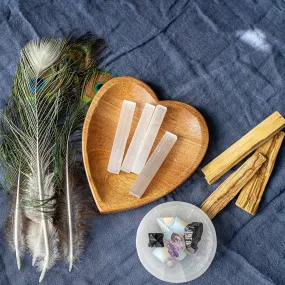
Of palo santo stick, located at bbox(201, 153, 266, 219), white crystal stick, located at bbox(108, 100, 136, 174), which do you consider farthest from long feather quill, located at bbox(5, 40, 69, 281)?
palo santo stick, located at bbox(201, 153, 266, 219)

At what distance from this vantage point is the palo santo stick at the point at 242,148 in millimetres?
1115

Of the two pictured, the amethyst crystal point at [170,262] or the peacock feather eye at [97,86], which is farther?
the peacock feather eye at [97,86]

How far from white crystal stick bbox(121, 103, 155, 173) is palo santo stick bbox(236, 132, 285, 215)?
27cm

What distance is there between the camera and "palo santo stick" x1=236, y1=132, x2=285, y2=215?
1.10m

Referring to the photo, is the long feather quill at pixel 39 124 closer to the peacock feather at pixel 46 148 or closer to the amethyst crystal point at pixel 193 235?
the peacock feather at pixel 46 148

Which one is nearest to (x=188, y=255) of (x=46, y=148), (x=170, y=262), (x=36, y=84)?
(x=170, y=262)

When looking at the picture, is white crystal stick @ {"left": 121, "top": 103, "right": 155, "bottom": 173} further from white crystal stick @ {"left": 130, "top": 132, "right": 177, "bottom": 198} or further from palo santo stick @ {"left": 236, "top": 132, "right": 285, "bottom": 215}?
palo santo stick @ {"left": 236, "top": 132, "right": 285, "bottom": 215}

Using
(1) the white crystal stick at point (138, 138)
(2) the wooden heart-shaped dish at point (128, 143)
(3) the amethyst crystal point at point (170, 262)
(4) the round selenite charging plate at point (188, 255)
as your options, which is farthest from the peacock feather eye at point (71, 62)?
(3) the amethyst crystal point at point (170, 262)

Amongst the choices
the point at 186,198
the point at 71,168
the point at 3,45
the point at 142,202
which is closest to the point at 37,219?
the point at 71,168

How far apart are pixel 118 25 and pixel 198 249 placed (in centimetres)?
62

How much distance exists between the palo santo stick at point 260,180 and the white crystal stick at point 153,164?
0.20 metres

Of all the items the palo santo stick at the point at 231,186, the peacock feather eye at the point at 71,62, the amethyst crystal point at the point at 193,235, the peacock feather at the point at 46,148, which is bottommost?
the peacock feather at the point at 46,148

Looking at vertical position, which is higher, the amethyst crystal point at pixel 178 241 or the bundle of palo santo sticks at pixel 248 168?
the bundle of palo santo sticks at pixel 248 168

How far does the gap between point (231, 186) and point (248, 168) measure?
6 cm
